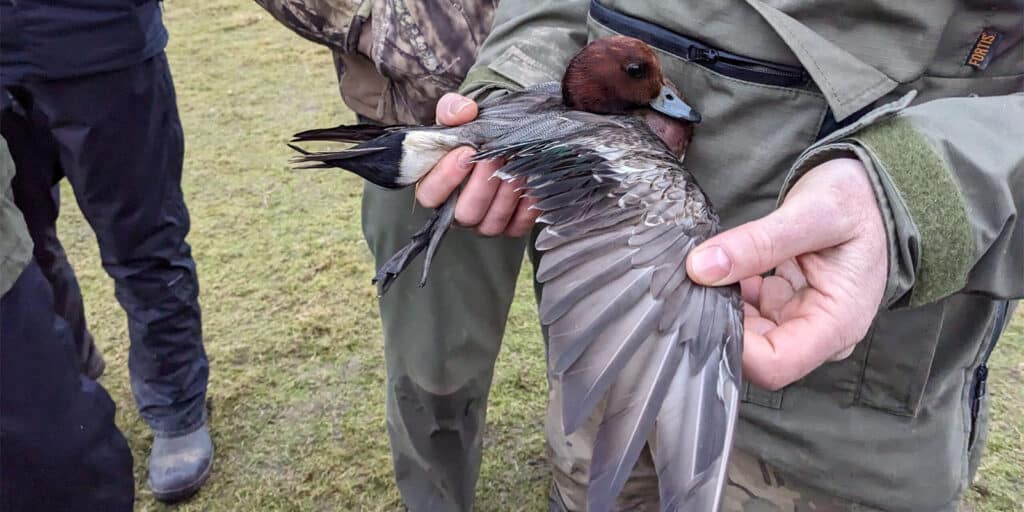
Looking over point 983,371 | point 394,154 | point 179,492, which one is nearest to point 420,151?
point 394,154

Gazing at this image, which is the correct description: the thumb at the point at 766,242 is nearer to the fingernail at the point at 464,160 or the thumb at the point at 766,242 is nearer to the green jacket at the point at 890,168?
the green jacket at the point at 890,168

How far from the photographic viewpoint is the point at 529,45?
185 centimetres

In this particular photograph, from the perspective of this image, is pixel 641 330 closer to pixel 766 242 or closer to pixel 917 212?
pixel 766 242

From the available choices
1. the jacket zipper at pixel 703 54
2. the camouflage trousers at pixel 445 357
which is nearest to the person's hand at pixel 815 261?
the jacket zipper at pixel 703 54

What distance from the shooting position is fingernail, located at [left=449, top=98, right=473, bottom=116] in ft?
5.50

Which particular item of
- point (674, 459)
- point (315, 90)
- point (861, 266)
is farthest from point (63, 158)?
point (315, 90)

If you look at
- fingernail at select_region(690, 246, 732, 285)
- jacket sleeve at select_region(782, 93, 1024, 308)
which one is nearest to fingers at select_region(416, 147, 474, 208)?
fingernail at select_region(690, 246, 732, 285)

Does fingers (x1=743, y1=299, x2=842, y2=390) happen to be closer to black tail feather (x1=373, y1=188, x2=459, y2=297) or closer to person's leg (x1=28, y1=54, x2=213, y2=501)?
black tail feather (x1=373, y1=188, x2=459, y2=297)

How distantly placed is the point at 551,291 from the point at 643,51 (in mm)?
606

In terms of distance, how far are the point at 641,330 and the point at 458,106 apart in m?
0.71

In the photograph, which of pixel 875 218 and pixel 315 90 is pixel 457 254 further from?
pixel 315 90

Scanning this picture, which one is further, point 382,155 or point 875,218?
point 382,155

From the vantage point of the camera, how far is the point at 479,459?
8.74 ft

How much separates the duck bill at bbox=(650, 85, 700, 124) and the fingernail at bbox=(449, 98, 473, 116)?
402mm
